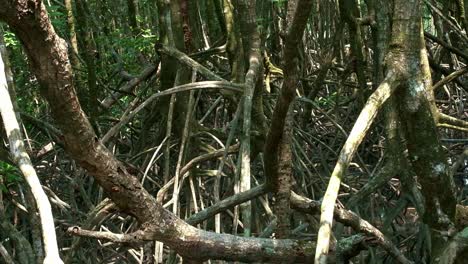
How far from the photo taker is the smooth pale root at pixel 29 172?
0.97 metres

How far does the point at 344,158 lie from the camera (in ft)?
5.48

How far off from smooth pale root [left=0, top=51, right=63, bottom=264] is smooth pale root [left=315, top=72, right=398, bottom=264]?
2.09ft

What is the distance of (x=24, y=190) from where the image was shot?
10.3 feet

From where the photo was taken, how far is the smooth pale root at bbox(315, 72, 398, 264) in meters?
1.50

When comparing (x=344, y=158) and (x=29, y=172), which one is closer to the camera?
(x=29, y=172)

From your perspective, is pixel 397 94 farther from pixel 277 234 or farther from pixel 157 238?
pixel 157 238

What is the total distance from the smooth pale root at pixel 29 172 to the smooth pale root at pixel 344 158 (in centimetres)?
64

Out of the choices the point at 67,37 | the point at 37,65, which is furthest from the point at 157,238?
the point at 67,37

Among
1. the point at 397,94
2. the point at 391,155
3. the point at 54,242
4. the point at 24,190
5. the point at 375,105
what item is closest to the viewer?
the point at 54,242

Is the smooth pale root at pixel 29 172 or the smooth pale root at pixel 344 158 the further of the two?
the smooth pale root at pixel 344 158

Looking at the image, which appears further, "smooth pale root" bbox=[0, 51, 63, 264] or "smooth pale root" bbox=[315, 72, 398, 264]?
"smooth pale root" bbox=[315, 72, 398, 264]

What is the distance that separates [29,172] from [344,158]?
813 mm

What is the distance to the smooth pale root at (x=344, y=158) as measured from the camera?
1.50 metres

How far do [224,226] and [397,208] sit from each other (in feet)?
2.62
